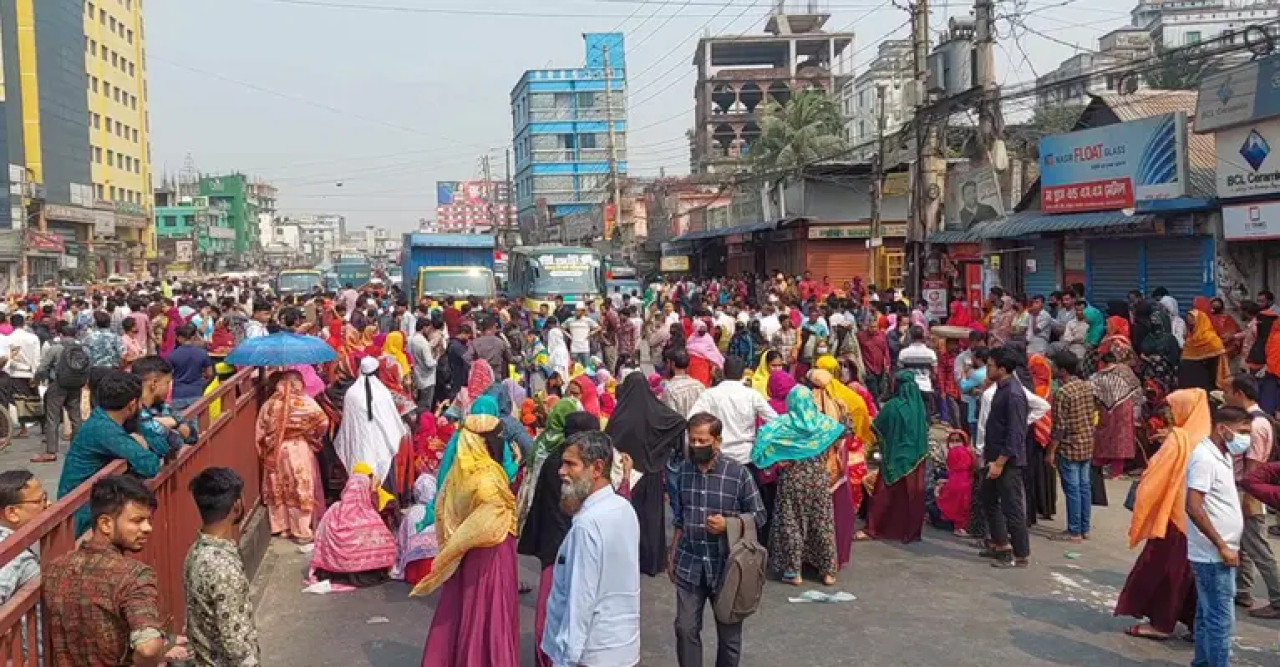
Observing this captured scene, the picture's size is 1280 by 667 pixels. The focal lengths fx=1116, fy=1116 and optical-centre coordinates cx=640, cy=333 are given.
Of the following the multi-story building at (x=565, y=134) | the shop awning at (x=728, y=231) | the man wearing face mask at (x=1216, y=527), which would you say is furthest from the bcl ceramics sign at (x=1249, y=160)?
the multi-story building at (x=565, y=134)

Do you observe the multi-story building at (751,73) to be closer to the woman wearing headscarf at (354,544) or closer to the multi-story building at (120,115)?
the multi-story building at (120,115)

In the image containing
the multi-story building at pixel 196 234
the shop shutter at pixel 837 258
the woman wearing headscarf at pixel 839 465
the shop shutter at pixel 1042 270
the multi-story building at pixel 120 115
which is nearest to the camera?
the woman wearing headscarf at pixel 839 465

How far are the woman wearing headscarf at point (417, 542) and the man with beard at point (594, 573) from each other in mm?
3494

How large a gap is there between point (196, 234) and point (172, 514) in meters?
109

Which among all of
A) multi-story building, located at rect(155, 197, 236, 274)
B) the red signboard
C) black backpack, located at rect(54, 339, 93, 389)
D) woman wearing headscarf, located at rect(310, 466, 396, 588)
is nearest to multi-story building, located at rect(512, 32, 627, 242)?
multi-story building, located at rect(155, 197, 236, 274)

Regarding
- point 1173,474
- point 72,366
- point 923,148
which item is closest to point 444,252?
point 923,148

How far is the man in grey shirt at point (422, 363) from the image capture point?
1395cm

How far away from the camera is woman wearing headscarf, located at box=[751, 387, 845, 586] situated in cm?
811

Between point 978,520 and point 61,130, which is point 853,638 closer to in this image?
point 978,520

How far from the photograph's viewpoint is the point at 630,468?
285 inches

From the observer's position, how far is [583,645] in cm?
462

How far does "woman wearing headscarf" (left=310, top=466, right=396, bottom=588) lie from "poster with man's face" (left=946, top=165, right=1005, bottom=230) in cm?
1574

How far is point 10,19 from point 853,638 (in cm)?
7167

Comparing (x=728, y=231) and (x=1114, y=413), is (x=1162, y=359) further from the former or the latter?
(x=728, y=231)
